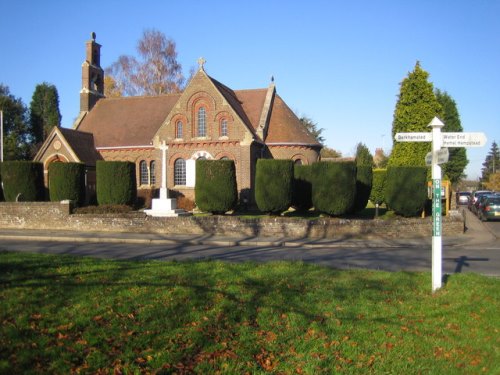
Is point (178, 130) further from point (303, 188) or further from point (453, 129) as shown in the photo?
point (453, 129)

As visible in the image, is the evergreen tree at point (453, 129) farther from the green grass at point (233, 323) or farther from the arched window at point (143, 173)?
the green grass at point (233, 323)

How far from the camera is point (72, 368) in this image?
15.6 ft

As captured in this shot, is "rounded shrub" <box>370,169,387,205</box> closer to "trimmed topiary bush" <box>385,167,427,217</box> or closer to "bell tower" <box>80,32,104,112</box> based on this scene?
"trimmed topiary bush" <box>385,167,427,217</box>

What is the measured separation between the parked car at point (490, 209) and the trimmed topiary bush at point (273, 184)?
14572 millimetres

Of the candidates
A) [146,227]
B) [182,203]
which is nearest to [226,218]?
[146,227]

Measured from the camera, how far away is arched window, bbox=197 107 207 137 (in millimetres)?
35062

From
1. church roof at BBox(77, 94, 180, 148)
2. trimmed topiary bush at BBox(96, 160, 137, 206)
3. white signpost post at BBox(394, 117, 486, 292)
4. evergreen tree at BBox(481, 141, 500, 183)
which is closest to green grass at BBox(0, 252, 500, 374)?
→ white signpost post at BBox(394, 117, 486, 292)

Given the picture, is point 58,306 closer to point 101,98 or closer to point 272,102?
point 272,102

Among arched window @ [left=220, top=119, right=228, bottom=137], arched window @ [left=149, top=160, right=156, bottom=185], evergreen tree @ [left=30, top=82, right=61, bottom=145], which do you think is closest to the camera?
arched window @ [left=220, top=119, right=228, bottom=137]

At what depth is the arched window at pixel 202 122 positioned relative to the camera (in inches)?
1380

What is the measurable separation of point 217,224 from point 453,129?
46.3 meters

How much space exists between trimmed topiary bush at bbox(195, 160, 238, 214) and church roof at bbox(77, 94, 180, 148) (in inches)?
599

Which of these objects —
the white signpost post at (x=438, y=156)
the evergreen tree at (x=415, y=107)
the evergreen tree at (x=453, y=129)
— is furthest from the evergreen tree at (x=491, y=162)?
the white signpost post at (x=438, y=156)

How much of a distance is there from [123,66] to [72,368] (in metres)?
52.5
